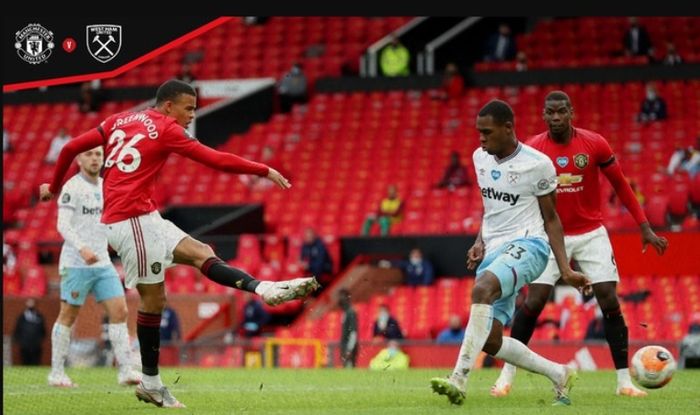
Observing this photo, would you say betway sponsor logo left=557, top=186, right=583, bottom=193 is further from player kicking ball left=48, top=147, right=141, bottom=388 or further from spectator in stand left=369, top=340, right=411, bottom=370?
spectator in stand left=369, top=340, right=411, bottom=370

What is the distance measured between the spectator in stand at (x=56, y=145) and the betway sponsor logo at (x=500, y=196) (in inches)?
747

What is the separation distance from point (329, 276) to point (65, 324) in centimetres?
962

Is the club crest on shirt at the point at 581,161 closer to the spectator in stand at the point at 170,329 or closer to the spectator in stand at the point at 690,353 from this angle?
the spectator in stand at the point at 690,353

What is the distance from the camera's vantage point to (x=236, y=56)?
30.4 metres

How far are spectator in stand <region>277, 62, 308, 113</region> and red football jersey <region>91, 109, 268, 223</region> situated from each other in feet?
60.2

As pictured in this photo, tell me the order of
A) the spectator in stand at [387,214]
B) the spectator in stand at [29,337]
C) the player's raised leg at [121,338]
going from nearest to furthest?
the player's raised leg at [121,338] < the spectator in stand at [29,337] < the spectator in stand at [387,214]

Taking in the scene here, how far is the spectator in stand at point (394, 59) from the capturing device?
90.5ft

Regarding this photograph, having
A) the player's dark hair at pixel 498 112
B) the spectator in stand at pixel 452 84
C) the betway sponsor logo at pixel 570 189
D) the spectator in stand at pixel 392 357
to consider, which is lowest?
the spectator in stand at pixel 392 357

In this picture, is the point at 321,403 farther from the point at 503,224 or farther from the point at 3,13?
the point at 3,13

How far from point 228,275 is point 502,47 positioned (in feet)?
58.8

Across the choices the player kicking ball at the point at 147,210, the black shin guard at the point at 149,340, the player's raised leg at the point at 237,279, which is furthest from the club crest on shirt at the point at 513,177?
the black shin guard at the point at 149,340

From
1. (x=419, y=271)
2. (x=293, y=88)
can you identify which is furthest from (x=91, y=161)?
(x=293, y=88)

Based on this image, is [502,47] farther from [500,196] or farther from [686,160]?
[500,196]

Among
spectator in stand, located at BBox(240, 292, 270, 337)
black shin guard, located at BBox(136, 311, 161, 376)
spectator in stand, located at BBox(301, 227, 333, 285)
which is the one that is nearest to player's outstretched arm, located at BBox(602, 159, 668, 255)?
black shin guard, located at BBox(136, 311, 161, 376)
